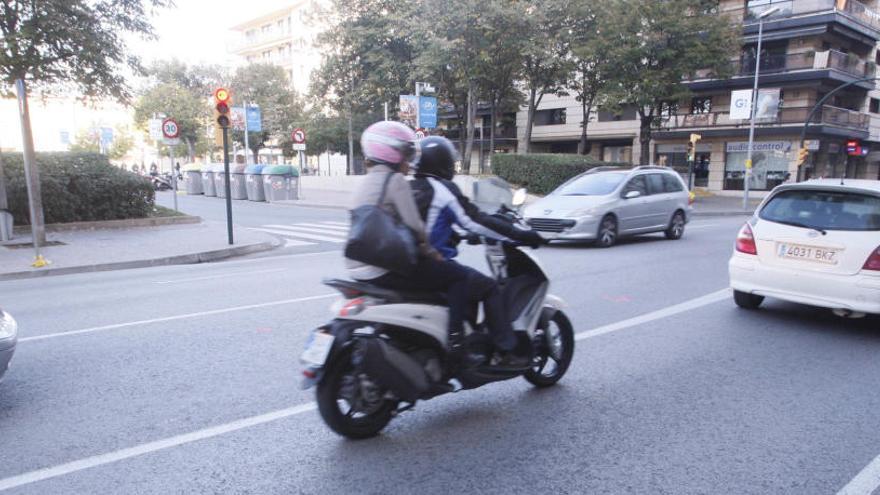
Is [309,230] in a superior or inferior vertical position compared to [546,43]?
inferior

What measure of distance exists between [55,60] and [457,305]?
42.6 ft

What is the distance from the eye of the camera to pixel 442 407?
4.09 m

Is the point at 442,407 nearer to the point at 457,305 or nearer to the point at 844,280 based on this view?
the point at 457,305

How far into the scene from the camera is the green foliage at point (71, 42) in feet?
39.1

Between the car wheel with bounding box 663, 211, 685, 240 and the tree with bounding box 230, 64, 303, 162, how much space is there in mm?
42471

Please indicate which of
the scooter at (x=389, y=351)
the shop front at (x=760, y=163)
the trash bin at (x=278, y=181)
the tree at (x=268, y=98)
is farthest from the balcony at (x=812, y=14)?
the tree at (x=268, y=98)

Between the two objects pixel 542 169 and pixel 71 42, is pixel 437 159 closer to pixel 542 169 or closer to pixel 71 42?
pixel 71 42

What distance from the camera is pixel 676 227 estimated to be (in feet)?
45.6

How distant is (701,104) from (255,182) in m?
28.2

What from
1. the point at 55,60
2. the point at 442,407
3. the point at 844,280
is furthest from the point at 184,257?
the point at 844,280

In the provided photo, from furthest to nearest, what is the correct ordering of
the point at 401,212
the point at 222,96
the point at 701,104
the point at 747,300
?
the point at 701,104 → the point at 222,96 → the point at 747,300 → the point at 401,212

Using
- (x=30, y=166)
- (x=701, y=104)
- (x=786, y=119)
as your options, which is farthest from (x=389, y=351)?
(x=701, y=104)

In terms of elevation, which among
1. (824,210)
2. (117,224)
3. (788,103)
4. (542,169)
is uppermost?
(788,103)

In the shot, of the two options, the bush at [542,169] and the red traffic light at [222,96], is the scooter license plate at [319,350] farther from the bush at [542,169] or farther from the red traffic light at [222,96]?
the bush at [542,169]
